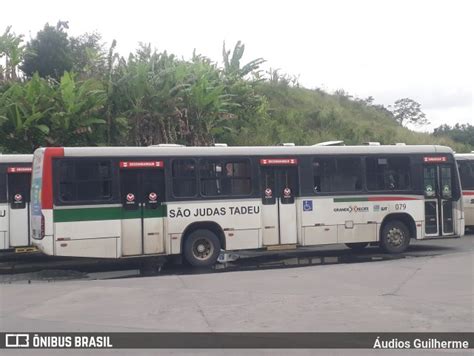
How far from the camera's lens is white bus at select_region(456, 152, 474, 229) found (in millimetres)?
22125

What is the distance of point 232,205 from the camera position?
49.9ft

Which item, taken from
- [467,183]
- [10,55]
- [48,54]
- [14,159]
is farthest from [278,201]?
[48,54]

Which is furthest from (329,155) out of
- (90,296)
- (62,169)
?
(90,296)

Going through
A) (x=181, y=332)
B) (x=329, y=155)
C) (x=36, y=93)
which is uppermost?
(x=36, y=93)

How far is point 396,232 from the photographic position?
17.0 meters

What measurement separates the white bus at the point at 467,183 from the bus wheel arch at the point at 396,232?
6033 mm

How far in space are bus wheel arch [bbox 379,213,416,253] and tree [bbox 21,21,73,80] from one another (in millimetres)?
20232

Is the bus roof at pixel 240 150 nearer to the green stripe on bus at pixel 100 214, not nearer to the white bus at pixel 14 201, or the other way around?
the green stripe on bus at pixel 100 214

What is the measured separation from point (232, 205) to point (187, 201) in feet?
3.58

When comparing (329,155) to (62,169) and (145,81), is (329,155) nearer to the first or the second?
(62,169)

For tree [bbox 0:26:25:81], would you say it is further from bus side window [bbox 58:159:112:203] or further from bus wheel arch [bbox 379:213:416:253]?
bus wheel arch [bbox 379:213:416:253]

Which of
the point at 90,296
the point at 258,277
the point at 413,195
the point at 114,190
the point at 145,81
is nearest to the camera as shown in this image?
the point at 90,296

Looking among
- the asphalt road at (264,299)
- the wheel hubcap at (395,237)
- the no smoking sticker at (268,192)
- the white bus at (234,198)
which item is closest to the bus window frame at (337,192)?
the white bus at (234,198)

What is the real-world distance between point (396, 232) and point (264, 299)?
7439 millimetres
